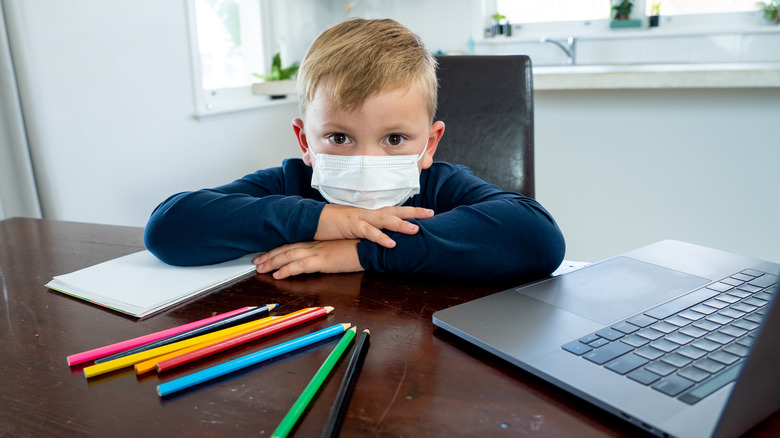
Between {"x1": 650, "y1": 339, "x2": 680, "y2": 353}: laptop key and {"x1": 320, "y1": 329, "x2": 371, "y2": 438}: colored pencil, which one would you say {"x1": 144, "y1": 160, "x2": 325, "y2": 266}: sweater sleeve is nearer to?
{"x1": 320, "y1": 329, "x2": 371, "y2": 438}: colored pencil

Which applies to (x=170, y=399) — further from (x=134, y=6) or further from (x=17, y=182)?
(x=134, y=6)

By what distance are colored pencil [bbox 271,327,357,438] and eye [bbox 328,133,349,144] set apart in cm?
42

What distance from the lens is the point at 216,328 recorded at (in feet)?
1.93

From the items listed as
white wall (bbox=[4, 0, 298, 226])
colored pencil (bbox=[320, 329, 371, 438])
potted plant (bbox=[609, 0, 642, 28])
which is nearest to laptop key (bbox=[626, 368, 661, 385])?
colored pencil (bbox=[320, 329, 371, 438])

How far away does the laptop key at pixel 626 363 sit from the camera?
18.4 inches

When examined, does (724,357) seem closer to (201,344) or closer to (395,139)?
(201,344)

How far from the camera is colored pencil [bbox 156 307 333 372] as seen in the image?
52 cm

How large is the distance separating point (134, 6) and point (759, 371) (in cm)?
238

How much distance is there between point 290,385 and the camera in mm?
490

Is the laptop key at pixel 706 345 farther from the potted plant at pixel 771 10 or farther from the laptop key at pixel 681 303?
the potted plant at pixel 771 10

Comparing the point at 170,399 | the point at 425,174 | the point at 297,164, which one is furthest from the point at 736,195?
the point at 170,399

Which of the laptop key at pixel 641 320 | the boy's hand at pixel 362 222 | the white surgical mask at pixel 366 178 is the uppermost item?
the white surgical mask at pixel 366 178

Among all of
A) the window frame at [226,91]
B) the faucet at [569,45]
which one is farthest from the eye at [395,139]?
the faucet at [569,45]

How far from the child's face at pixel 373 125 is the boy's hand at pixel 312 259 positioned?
0.17 meters
